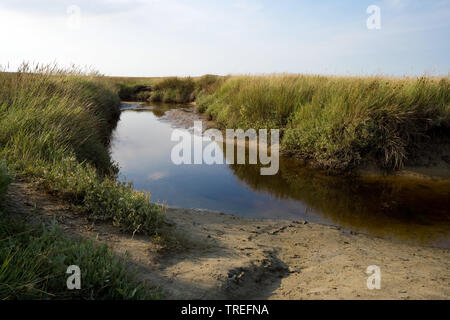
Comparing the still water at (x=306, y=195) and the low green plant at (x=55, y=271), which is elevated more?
the low green plant at (x=55, y=271)

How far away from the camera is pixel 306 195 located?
6.54 metres

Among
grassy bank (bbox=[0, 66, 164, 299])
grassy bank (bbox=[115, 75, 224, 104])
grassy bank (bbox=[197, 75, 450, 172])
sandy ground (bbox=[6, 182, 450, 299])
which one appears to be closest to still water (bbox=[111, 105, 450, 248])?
grassy bank (bbox=[197, 75, 450, 172])

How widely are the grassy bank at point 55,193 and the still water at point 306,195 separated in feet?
3.58

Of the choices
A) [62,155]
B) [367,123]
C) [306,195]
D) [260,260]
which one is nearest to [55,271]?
[260,260]

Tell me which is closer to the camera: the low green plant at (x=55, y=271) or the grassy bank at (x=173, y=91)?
the low green plant at (x=55, y=271)

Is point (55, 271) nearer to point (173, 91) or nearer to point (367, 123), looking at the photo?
point (367, 123)

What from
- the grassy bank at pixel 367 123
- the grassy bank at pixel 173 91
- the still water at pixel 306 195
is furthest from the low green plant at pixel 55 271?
the grassy bank at pixel 173 91

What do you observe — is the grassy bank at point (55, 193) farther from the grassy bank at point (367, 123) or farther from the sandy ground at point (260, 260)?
the grassy bank at point (367, 123)

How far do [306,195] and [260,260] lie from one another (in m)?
3.26

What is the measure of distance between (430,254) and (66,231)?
441 cm

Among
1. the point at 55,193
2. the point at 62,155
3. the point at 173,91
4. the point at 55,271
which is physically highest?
the point at 173,91

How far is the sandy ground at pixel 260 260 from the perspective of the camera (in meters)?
2.92

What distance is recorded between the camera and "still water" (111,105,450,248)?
5.32 meters
